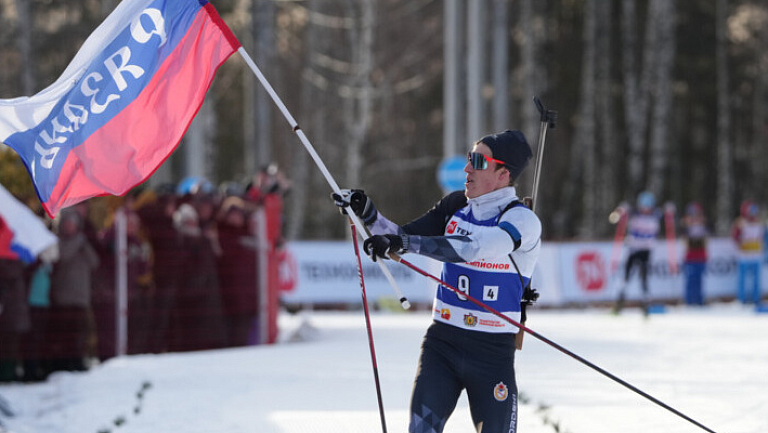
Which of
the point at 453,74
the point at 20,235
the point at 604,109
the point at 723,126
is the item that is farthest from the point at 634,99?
the point at 20,235

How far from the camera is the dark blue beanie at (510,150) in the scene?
4973mm

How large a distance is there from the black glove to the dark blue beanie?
0.66m

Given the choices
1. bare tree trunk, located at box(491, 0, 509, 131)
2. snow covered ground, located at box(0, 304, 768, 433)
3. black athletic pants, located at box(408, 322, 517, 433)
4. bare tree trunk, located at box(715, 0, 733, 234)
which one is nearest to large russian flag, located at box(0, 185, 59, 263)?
snow covered ground, located at box(0, 304, 768, 433)

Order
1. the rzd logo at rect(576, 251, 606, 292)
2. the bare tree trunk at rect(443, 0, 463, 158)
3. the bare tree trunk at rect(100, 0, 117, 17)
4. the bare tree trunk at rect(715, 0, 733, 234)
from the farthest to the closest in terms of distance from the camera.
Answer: the bare tree trunk at rect(715, 0, 733, 234), the bare tree trunk at rect(100, 0, 117, 17), the rzd logo at rect(576, 251, 606, 292), the bare tree trunk at rect(443, 0, 463, 158)

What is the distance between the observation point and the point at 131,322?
444 inches

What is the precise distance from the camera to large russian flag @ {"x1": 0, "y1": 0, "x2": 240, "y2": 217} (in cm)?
599

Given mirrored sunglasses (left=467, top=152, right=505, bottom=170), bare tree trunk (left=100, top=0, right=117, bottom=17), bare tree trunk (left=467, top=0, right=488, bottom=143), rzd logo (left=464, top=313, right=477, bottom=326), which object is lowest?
rzd logo (left=464, top=313, right=477, bottom=326)

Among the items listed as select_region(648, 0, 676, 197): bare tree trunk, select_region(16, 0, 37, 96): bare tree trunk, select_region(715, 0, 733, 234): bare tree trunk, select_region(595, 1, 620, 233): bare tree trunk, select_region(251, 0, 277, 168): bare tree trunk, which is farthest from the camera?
select_region(715, 0, 733, 234): bare tree trunk

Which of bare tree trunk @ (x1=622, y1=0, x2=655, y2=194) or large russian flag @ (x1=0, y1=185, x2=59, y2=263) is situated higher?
bare tree trunk @ (x1=622, y1=0, x2=655, y2=194)

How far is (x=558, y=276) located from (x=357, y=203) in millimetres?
15667

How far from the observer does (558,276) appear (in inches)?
802

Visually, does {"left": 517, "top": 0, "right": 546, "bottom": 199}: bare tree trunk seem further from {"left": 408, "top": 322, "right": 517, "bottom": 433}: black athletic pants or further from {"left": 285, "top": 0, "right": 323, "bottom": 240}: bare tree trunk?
{"left": 408, "top": 322, "right": 517, "bottom": 433}: black athletic pants

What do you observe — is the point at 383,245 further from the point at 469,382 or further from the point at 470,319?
the point at 469,382

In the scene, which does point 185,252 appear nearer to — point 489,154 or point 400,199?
point 489,154
